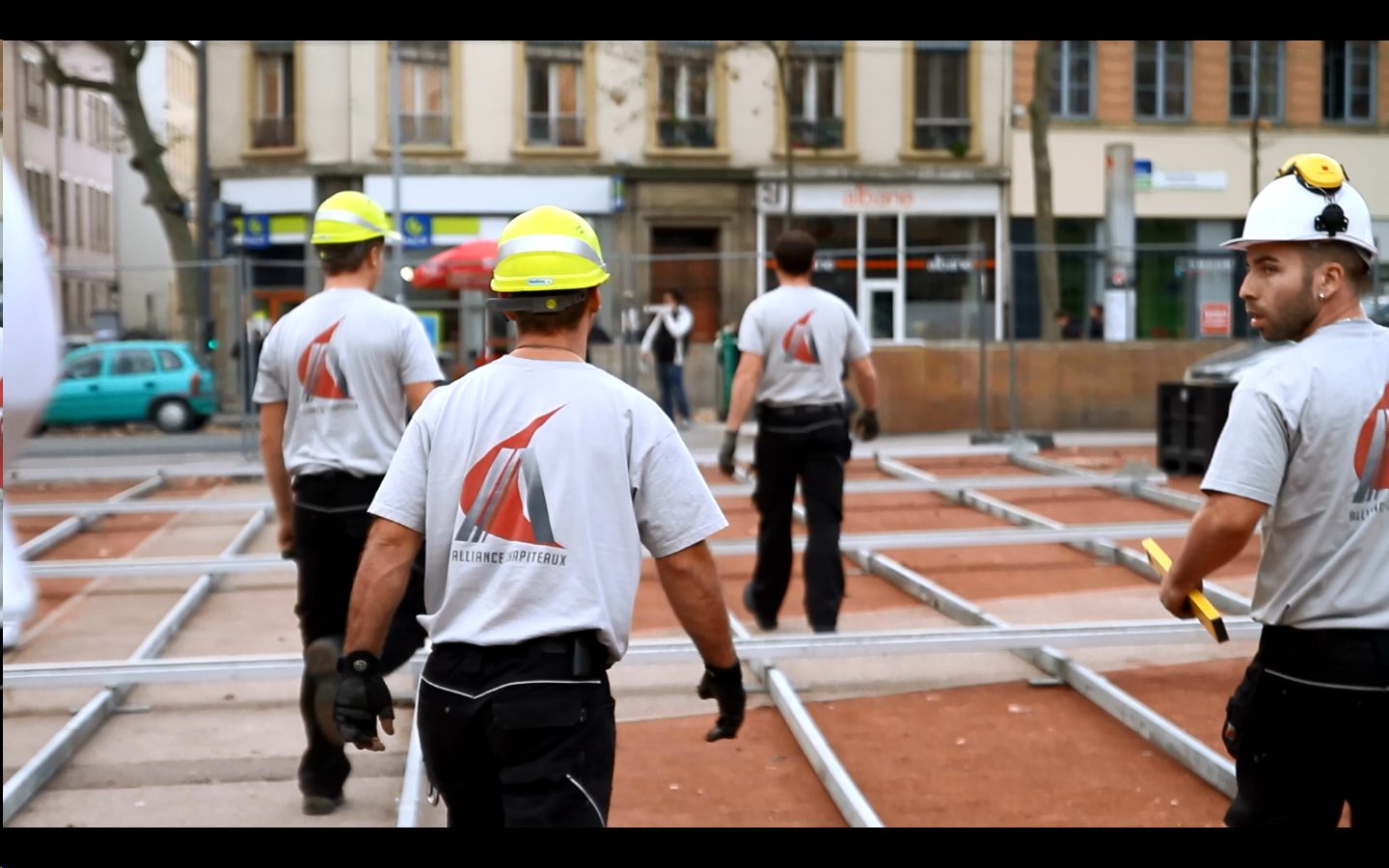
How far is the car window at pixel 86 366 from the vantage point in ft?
70.3

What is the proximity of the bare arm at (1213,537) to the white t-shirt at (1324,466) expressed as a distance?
0.10ft

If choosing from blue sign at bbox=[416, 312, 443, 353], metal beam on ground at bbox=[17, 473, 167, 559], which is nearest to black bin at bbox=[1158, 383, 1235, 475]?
metal beam on ground at bbox=[17, 473, 167, 559]

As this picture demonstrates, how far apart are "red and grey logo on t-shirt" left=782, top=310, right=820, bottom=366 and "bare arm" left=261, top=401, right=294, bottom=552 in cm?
285

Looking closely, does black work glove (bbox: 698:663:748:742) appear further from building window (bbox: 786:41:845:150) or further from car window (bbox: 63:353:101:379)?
building window (bbox: 786:41:845:150)

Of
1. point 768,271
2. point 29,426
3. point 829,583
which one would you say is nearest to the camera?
point 29,426

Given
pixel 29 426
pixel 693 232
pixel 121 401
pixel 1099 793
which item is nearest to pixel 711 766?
pixel 1099 793

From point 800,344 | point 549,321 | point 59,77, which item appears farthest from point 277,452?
point 59,77

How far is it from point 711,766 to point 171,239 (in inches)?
1061

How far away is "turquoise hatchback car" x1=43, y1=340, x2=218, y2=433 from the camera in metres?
20.0

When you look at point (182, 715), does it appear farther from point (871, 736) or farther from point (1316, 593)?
point (1316, 593)

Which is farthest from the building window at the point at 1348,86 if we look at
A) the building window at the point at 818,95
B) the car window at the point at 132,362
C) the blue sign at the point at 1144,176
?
the car window at the point at 132,362

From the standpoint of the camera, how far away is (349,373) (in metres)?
5.73

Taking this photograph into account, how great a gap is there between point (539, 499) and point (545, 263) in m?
0.53

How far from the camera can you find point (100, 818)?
5.64 m
